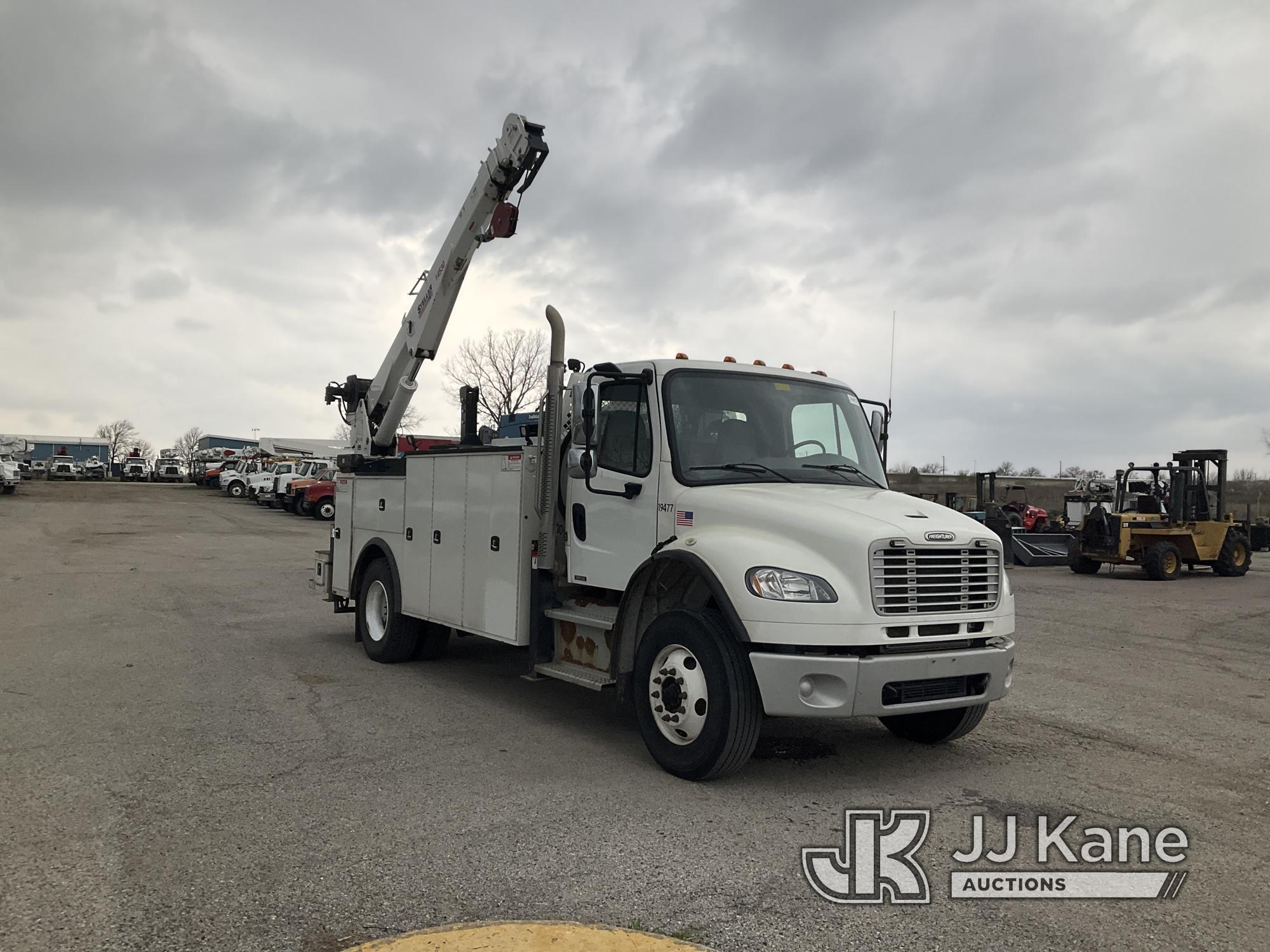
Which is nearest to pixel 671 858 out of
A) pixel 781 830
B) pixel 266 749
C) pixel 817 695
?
pixel 781 830

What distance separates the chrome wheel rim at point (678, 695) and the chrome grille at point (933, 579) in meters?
1.10

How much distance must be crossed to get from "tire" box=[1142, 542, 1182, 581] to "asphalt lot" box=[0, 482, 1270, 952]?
11799 millimetres

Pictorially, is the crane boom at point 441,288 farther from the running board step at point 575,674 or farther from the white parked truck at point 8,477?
the white parked truck at point 8,477

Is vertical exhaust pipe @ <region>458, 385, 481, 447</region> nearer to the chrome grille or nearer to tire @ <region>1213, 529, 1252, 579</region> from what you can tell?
the chrome grille

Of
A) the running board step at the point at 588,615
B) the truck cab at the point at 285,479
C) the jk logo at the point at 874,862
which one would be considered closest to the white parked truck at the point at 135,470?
the truck cab at the point at 285,479

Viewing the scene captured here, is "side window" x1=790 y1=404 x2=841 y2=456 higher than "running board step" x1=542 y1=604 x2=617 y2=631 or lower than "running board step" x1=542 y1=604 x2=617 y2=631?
higher

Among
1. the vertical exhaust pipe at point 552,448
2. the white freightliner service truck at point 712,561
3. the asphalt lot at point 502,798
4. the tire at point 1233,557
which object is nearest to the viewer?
the asphalt lot at point 502,798

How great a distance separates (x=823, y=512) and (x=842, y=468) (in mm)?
1128

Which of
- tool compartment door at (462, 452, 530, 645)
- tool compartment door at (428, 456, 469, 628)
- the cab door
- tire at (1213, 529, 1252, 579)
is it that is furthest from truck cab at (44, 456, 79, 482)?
the cab door

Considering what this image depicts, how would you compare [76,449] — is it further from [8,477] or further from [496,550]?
[496,550]

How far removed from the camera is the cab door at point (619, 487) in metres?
6.36

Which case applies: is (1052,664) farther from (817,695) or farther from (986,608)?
(817,695)

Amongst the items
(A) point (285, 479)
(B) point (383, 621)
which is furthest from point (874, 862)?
(A) point (285, 479)

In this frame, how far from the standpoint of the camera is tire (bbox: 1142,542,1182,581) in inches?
837
